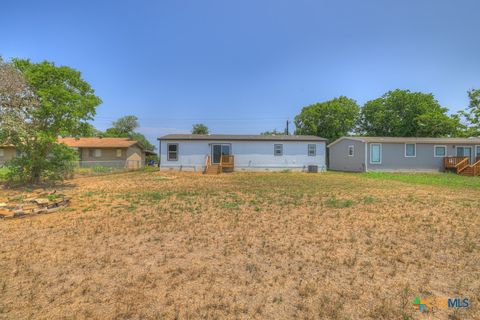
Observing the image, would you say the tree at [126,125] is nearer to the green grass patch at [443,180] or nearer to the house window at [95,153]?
the house window at [95,153]

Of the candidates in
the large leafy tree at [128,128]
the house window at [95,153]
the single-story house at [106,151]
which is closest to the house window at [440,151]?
the single-story house at [106,151]

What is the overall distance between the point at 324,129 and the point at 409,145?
13.4m

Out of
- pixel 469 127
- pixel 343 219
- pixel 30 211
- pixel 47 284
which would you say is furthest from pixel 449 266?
pixel 469 127

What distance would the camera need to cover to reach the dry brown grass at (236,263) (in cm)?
250

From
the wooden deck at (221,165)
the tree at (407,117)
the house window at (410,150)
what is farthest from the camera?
the tree at (407,117)

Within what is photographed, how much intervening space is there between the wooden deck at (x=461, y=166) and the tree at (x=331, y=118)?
13554 mm

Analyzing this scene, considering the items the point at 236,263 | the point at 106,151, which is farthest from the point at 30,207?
the point at 106,151

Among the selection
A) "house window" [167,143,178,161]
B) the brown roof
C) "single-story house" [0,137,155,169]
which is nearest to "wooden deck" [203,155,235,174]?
A: "house window" [167,143,178,161]

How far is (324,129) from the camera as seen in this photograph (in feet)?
107

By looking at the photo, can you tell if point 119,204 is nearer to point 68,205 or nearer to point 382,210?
point 68,205

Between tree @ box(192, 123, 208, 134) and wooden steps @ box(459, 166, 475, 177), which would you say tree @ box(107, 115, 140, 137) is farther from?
wooden steps @ box(459, 166, 475, 177)

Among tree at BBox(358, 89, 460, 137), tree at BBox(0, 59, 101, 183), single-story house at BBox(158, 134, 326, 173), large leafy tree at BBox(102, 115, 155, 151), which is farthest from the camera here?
large leafy tree at BBox(102, 115, 155, 151)

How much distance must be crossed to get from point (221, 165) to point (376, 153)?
492 inches

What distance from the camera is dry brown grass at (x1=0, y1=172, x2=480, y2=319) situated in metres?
2.50
